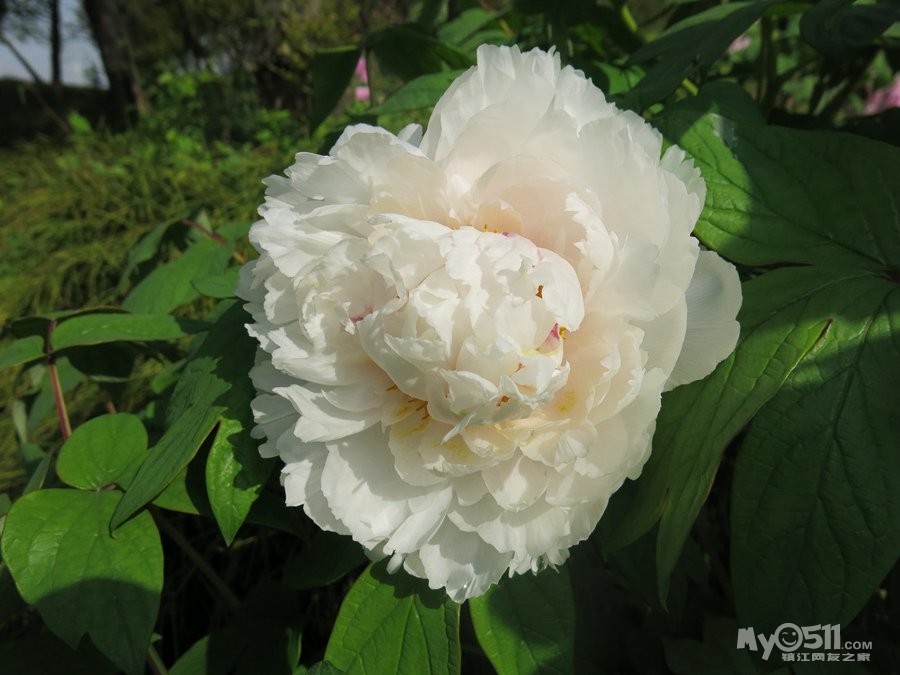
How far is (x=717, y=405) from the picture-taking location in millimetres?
564

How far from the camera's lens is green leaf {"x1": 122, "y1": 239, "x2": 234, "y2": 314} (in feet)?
3.32

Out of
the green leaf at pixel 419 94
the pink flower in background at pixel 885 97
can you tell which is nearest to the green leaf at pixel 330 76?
the green leaf at pixel 419 94

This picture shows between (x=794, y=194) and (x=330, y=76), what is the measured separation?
75 centimetres

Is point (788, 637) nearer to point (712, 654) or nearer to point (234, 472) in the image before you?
point (712, 654)

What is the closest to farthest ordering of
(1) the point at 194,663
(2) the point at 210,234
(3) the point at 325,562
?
1. (3) the point at 325,562
2. (1) the point at 194,663
3. (2) the point at 210,234

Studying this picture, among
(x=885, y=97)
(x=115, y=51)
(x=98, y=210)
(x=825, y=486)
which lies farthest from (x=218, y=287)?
(x=115, y=51)

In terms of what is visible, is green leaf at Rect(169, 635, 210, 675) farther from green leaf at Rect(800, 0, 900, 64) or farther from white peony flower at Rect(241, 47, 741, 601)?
green leaf at Rect(800, 0, 900, 64)

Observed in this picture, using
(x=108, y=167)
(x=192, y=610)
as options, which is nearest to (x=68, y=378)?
(x=192, y=610)

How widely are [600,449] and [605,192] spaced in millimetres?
206

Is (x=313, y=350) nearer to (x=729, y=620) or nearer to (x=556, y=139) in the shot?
(x=556, y=139)

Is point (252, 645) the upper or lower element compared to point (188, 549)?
lower

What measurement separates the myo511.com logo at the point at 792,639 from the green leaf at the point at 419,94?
2.16ft

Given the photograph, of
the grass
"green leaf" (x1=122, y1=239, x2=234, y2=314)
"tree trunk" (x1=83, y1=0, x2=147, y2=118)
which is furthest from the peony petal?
"tree trunk" (x1=83, y1=0, x2=147, y2=118)

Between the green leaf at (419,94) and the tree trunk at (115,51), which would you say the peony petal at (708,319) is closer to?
the green leaf at (419,94)
